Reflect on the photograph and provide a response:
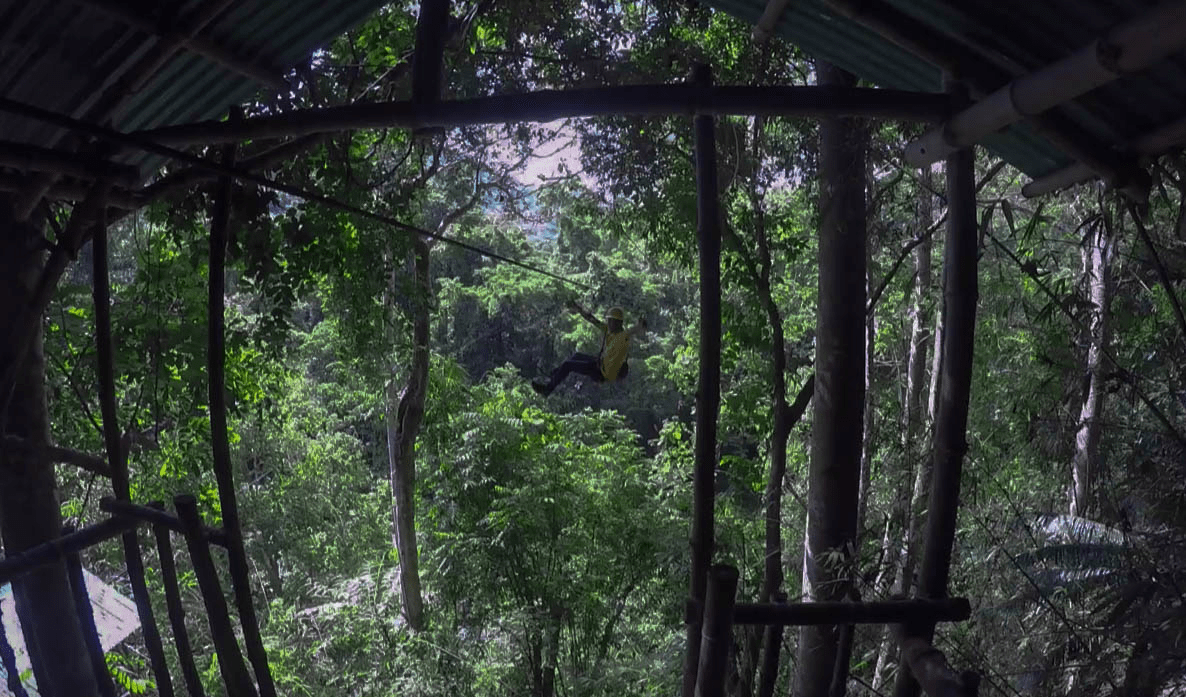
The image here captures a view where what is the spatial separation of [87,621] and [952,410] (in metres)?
2.35

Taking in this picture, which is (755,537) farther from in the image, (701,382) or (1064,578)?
(701,382)

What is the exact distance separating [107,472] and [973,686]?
2.62 meters

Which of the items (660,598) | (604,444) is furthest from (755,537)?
(604,444)

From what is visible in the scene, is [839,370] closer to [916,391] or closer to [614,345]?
[614,345]

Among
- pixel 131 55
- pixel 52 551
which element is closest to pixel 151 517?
pixel 52 551

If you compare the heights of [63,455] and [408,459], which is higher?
[408,459]

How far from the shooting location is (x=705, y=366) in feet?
8.00

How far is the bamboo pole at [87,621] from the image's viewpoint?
2.64 m

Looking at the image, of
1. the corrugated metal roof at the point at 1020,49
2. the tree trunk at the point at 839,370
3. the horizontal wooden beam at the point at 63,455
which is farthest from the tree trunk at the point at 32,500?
the tree trunk at the point at 839,370

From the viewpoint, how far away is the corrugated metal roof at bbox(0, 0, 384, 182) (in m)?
2.31

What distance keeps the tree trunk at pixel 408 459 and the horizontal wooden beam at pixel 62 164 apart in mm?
5644

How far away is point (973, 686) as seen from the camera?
1667mm

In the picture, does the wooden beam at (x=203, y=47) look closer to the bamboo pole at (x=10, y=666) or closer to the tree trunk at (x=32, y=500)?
the tree trunk at (x=32, y=500)

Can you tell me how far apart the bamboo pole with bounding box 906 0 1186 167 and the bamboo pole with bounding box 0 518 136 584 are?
2289 mm
